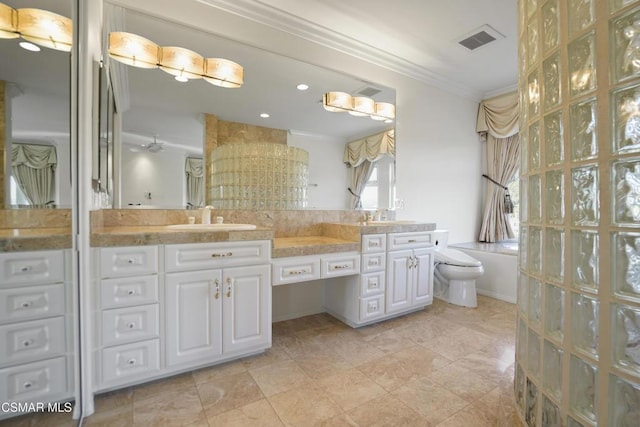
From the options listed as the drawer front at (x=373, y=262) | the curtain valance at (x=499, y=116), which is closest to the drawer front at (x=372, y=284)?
the drawer front at (x=373, y=262)

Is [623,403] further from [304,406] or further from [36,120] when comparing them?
[36,120]

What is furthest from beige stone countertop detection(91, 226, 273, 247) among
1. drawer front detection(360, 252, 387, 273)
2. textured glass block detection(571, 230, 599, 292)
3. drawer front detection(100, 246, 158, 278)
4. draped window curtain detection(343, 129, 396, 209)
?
textured glass block detection(571, 230, 599, 292)

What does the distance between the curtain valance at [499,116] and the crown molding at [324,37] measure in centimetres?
68

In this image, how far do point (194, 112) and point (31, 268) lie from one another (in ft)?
4.74

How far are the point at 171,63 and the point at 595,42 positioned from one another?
2291mm

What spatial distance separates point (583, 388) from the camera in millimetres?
1015

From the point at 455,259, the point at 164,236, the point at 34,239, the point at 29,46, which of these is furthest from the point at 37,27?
the point at 455,259

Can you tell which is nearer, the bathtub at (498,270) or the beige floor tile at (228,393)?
the beige floor tile at (228,393)

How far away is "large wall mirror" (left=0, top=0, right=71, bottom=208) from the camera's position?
0.95 meters

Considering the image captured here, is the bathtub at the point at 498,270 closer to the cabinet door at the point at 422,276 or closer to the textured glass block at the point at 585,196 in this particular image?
the cabinet door at the point at 422,276

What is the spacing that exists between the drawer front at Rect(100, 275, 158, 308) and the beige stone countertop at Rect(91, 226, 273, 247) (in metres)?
0.20

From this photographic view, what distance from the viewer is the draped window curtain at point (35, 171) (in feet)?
3.24

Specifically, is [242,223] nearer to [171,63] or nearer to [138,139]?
[138,139]

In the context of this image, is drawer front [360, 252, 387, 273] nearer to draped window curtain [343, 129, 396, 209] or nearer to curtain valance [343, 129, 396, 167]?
draped window curtain [343, 129, 396, 209]
